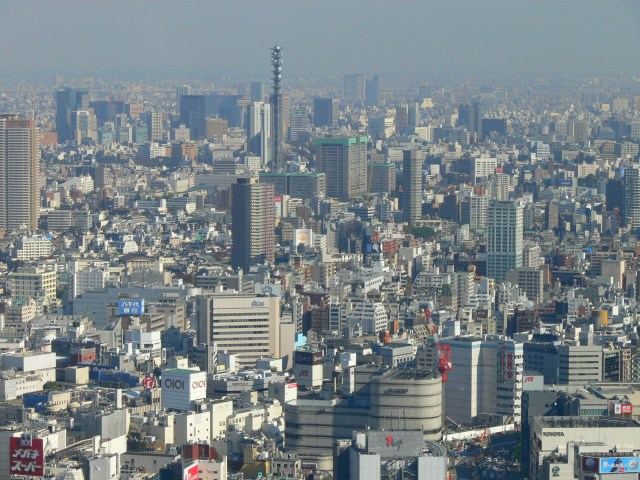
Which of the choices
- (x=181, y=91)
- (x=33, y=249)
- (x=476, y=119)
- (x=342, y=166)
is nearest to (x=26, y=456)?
(x=33, y=249)

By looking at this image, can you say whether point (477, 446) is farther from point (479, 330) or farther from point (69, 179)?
point (69, 179)

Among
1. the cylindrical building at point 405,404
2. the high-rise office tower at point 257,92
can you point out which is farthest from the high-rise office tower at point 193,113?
the cylindrical building at point 405,404

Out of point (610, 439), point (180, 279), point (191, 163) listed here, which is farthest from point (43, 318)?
point (191, 163)

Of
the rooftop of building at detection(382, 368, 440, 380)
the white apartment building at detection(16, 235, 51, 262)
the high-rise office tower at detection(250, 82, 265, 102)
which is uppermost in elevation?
the high-rise office tower at detection(250, 82, 265, 102)

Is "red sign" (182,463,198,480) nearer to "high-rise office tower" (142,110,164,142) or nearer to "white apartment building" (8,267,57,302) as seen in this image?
"white apartment building" (8,267,57,302)

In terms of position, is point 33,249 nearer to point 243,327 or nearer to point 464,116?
point 243,327

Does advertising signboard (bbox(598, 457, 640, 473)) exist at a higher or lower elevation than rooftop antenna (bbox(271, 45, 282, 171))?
lower

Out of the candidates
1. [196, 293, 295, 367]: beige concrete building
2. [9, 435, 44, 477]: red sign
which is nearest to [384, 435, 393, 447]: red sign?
[9, 435, 44, 477]: red sign
